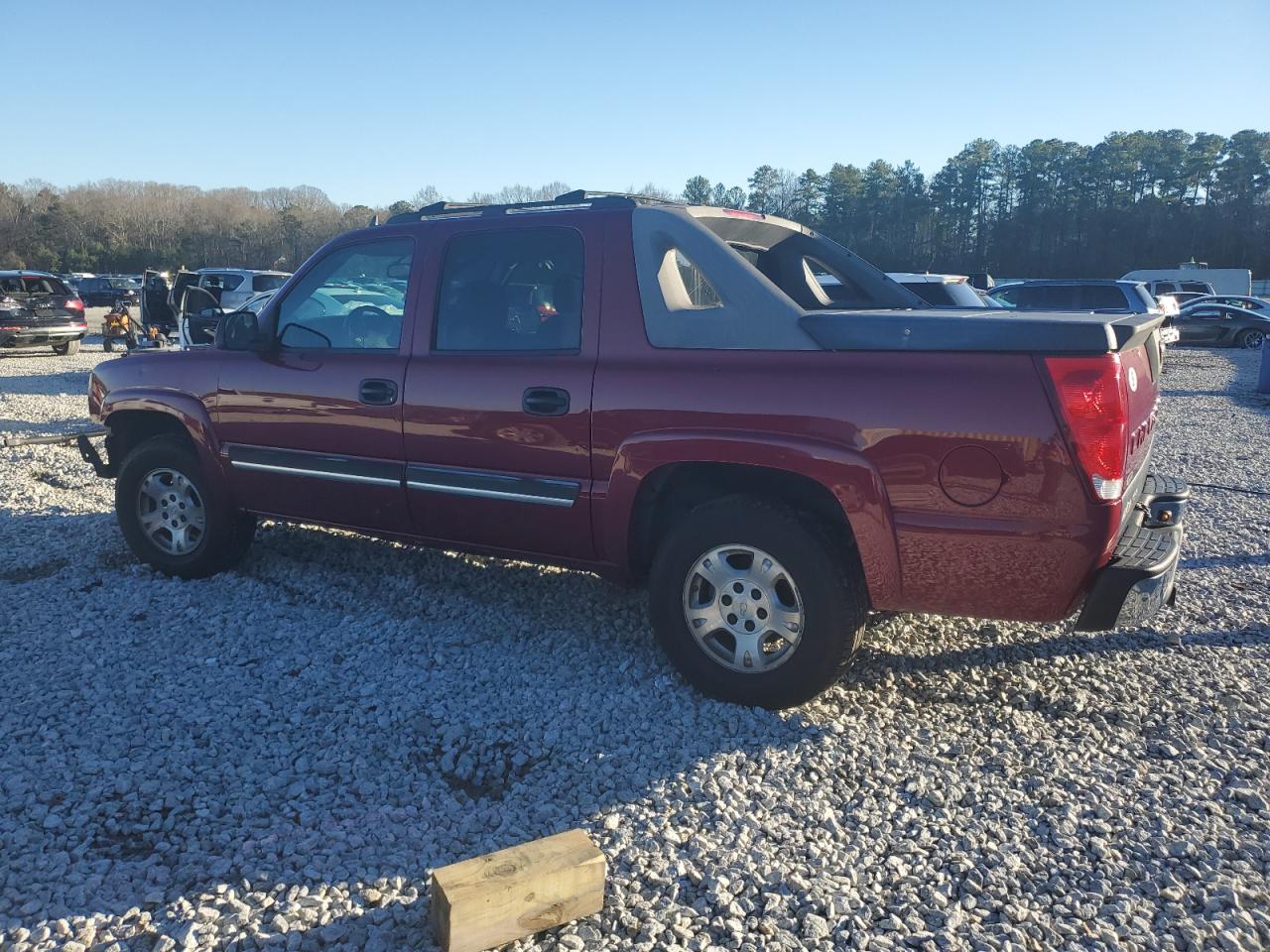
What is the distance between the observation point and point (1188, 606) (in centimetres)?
505

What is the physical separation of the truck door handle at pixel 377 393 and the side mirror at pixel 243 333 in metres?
0.75

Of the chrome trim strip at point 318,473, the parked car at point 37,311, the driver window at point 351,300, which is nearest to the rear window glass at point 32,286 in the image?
the parked car at point 37,311

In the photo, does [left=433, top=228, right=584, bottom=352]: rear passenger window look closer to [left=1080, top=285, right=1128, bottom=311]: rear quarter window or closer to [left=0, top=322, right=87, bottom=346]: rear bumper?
[left=1080, top=285, right=1128, bottom=311]: rear quarter window

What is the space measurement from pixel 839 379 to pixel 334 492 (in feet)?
8.88

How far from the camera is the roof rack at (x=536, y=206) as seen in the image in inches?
166

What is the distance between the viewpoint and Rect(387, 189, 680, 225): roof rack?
4215 mm

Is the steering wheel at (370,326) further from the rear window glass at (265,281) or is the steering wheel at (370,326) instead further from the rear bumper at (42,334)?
the rear bumper at (42,334)

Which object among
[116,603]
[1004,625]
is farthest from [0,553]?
[1004,625]

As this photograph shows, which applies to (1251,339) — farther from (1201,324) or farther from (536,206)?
(536,206)

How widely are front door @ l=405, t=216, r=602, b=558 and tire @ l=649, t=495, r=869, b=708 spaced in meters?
0.49

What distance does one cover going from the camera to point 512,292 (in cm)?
431

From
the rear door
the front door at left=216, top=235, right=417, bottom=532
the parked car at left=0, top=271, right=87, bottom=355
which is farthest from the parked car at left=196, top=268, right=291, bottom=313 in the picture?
the rear door

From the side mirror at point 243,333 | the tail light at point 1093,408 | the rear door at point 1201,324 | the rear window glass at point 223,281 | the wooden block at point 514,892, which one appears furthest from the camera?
the rear door at point 1201,324

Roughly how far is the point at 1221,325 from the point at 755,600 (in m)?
29.5
